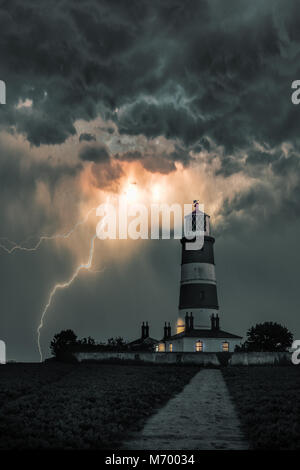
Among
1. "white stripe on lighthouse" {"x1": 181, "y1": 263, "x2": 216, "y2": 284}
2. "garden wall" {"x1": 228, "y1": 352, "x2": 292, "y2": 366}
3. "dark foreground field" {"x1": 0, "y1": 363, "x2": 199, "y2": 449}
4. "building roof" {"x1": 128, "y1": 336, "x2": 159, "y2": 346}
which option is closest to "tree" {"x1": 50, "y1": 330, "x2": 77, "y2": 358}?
"building roof" {"x1": 128, "y1": 336, "x2": 159, "y2": 346}

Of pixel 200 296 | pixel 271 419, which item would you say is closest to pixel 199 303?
pixel 200 296

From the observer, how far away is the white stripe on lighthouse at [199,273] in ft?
233

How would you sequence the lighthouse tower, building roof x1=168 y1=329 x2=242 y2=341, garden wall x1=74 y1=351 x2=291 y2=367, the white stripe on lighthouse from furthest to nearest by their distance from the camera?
the white stripe on lighthouse < the lighthouse tower < building roof x1=168 y1=329 x2=242 y2=341 < garden wall x1=74 y1=351 x2=291 y2=367

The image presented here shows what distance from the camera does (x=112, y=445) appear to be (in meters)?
9.35

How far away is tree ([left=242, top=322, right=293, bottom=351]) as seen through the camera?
245 ft

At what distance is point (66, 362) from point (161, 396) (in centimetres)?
3945

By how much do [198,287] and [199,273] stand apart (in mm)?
2028

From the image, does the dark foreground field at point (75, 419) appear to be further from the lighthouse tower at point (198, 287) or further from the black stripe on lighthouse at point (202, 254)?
the black stripe on lighthouse at point (202, 254)

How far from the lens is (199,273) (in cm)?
7106

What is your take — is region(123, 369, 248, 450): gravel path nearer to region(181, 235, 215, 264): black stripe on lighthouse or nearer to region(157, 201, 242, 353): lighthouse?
region(157, 201, 242, 353): lighthouse

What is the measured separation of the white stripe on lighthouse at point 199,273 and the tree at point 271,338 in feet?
38.1

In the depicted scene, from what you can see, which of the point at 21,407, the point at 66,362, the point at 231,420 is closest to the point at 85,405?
the point at 21,407

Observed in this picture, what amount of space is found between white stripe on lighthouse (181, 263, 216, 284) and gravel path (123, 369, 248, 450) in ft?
177
